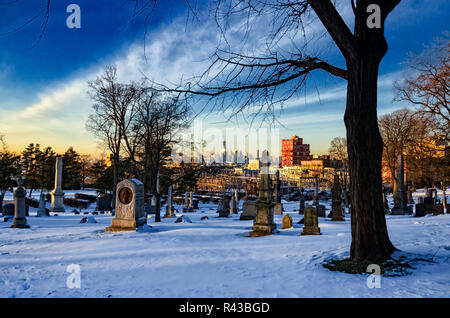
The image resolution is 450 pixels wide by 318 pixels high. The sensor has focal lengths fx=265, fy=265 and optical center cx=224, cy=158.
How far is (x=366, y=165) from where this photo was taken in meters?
4.21

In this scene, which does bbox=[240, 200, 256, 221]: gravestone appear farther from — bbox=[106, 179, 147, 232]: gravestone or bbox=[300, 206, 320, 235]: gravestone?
bbox=[106, 179, 147, 232]: gravestone

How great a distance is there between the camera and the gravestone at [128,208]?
383 inches

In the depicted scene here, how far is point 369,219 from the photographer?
13.8ft

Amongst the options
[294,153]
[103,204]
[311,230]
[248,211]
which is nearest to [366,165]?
[311,230]

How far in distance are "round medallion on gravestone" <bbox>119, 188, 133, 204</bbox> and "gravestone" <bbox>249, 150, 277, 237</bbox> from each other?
4.69m

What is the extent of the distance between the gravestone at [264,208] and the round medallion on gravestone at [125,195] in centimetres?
469

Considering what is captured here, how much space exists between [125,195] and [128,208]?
517mm

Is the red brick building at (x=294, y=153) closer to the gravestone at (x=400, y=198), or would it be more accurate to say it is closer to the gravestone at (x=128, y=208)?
the gravestone at (x=400, y=198)

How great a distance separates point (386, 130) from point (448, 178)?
7866 millimetres

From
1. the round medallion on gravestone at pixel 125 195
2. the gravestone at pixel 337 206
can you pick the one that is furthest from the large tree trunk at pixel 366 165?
the gravestone at pixel 337 206

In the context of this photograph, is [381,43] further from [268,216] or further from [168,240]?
[268,216]

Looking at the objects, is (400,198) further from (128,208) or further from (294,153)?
(294,153)

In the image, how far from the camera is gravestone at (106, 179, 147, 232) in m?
9.72
